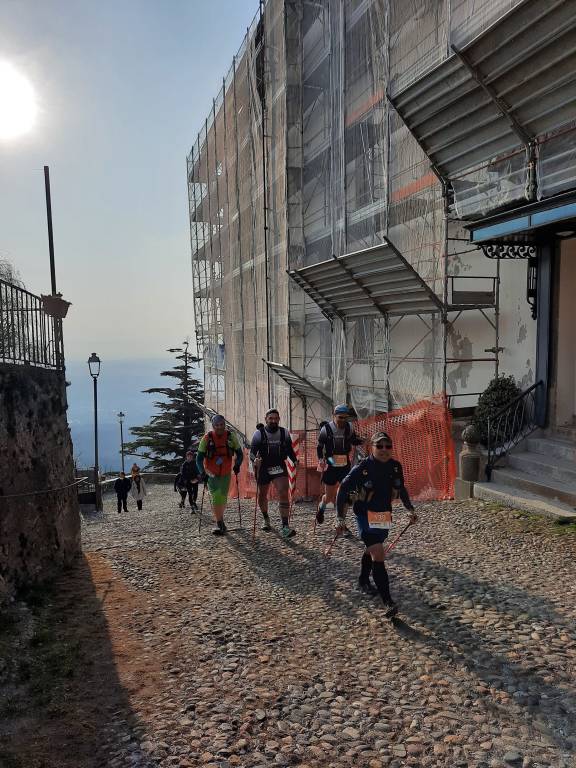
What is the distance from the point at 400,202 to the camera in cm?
1359

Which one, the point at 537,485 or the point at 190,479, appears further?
the point at 190,479

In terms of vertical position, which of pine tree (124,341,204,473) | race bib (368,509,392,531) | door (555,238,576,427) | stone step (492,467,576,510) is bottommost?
pine tree (124,341,204,473)

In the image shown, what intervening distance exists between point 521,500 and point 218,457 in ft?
15.2

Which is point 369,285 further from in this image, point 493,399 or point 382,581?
point 382,581

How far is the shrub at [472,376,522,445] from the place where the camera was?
10.5 meters

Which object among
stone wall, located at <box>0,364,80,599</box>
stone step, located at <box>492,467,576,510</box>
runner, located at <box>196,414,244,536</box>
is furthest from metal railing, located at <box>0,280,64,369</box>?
stone step, located at <box>492,467,576,510</box>

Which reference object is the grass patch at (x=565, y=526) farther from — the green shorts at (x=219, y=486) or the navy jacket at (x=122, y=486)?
the navy jacket at (x=122, y=486)

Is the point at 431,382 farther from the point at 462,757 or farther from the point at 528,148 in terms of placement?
the point at 462,757

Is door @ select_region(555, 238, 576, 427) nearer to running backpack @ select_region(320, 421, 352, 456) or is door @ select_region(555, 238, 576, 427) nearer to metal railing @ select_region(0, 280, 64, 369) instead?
running backpack @ select_region(320, 421, 352, 456)

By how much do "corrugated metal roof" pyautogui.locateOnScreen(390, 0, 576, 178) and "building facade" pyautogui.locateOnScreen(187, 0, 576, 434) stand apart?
3cm

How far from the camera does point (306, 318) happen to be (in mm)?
17328

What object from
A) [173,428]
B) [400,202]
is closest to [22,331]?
[400,202]

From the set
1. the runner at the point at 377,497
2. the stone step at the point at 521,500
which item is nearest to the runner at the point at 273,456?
the runner at the point at 377,497

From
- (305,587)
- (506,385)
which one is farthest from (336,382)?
(305,587)
